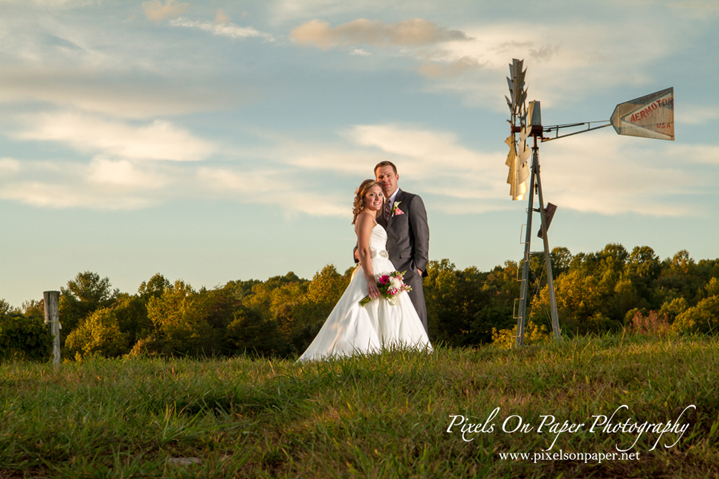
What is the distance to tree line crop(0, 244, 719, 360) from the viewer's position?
2147 inches

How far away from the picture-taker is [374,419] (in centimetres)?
388

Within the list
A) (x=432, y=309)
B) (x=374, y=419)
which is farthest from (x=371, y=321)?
(x=432, y=309)

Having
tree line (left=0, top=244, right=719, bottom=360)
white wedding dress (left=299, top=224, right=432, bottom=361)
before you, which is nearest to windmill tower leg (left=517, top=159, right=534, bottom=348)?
white wedding dress (left=299, top=224, right=432, bottom=361)

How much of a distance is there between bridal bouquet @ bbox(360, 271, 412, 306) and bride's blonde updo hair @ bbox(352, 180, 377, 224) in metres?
Answer: 0.95

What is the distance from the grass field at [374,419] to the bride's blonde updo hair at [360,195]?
287 cm

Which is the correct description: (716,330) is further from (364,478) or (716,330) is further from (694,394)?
(364,478)

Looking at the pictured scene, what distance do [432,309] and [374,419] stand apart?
58.2 m

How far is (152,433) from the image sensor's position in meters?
4.03

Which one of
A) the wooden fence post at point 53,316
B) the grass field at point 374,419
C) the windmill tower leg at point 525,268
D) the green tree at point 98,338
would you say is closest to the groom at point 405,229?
the grass field at point 374,419

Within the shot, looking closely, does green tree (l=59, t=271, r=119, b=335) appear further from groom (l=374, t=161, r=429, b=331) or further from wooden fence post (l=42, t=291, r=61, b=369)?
groom (l=374, t=161, r=429, b=331)

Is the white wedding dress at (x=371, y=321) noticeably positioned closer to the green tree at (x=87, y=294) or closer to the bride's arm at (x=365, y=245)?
the bride's arm at (x=365, y=245)

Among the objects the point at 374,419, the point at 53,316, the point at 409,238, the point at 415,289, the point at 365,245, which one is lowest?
the point at 374,419

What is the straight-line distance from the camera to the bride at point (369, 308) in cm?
761

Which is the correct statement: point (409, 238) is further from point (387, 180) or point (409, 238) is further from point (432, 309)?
point (432, 309)
